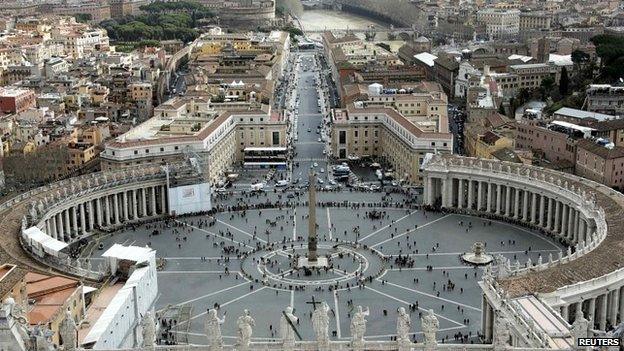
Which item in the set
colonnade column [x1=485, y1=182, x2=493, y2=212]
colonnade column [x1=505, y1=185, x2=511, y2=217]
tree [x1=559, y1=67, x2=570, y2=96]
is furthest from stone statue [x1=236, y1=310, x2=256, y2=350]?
tree [x1=559, y1=67, x2=570, y2=96]

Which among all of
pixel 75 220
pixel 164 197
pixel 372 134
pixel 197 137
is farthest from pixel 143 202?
pixel 372 134

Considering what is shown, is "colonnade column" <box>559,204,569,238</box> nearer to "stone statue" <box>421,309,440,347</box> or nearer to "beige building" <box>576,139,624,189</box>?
"beige building" <box>576,139,624,189</box>

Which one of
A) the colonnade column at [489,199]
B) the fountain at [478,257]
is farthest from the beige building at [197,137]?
the fountain at [478,257]

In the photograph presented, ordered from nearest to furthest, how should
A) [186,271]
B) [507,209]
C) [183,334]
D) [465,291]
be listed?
1. [183,334]
2. [465,291]
3. [186,271]
4. [507,209]

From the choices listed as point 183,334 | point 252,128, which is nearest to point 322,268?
point 183,334

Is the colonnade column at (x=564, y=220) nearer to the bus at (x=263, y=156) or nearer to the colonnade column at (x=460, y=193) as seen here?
the colonnade column at (x=460, y=193)

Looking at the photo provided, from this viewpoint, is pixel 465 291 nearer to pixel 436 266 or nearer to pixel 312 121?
pixel 436 266
